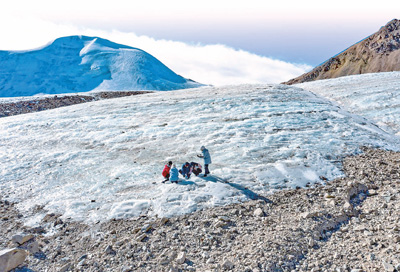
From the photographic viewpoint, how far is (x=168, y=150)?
15719 millimetres

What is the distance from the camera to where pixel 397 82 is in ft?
95.7

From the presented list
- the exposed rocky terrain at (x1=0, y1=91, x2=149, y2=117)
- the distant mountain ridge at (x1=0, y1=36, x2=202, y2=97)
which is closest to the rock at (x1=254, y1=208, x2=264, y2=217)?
the exposed rocky terrain at (x1=0, y1=91, x2=149, y2=117)

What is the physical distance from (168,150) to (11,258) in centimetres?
934

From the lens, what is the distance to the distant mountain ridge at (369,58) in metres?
97.2

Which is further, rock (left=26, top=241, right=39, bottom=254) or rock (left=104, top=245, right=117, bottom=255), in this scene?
rock (left=26, top=241, right=39, bottom=254)

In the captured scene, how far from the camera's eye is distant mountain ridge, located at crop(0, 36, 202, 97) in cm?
6606

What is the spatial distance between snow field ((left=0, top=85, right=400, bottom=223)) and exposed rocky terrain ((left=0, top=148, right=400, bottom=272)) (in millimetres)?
779

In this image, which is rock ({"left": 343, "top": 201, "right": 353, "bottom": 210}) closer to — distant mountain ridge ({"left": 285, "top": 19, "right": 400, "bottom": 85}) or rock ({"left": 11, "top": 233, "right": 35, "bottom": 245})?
rock ({"left": 11, "top": 233, "right": 35, "bottom": 245})

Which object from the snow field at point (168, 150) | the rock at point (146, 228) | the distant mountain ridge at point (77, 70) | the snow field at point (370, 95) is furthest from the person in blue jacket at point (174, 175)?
the distant mountain ridge at point (77, 70)

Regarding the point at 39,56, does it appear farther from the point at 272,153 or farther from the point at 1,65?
the point at 272,153

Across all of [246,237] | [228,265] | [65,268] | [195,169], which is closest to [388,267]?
[246,237]

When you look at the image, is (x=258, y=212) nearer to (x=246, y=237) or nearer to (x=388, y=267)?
(x=246, y=237)

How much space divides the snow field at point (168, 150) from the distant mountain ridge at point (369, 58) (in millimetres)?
92493

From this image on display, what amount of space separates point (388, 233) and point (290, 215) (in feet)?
8.74
